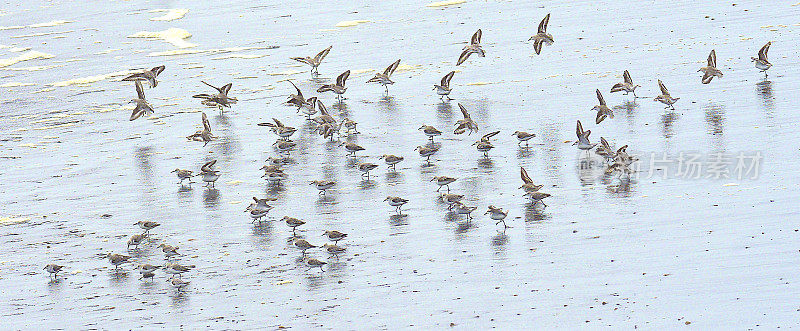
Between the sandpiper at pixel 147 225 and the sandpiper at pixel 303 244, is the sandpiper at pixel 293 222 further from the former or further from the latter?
the sandpiper at pixel 147 225

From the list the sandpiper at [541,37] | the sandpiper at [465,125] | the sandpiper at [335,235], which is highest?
the sandpiper at [541,37]

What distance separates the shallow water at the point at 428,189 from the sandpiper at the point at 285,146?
406 millimetres

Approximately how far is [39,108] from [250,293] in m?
14.9

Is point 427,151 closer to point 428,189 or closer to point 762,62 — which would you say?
point 428,189

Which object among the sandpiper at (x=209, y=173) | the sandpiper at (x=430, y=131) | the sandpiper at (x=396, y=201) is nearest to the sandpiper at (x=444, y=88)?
the sandpiper at (x=430, y=131)

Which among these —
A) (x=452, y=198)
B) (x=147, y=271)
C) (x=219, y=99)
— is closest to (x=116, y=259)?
(x=147, y=271)

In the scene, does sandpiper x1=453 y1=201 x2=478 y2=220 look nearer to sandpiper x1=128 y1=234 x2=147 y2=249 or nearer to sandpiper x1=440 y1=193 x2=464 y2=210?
sandpiper x1=440 y1=193 x2=464 y2=210

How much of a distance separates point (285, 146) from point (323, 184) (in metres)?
2.97

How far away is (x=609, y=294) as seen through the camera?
12.7 m

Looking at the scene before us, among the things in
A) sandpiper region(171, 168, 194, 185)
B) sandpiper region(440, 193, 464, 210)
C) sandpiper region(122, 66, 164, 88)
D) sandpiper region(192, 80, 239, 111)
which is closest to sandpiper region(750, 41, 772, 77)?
sandpiper region(440, 193, 464, 210)

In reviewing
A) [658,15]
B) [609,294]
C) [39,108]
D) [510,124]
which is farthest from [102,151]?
[658,15]

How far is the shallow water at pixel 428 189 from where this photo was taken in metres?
13.1

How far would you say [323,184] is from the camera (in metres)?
17.5

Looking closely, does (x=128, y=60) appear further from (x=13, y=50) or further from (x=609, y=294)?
(x=609, y=294)
